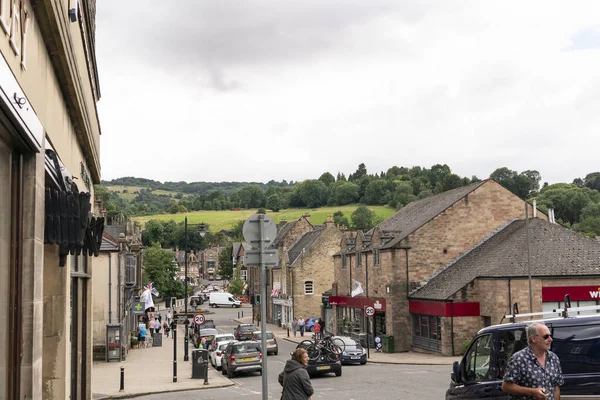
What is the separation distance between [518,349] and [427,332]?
28330 millimetres

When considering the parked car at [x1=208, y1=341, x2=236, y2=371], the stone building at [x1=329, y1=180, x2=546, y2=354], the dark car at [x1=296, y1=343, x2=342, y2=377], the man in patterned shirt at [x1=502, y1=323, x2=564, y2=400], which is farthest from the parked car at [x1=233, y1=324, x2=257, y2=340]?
the man in patterned shirt at [x1=502, y1=323, x2=564, y2=400]

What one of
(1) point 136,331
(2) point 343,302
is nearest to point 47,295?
Result: (2) point 343,302

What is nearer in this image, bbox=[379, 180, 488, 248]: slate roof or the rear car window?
the rear car window

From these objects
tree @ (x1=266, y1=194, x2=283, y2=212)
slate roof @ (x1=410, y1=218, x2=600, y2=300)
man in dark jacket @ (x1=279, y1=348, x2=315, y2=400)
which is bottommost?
man in dark jacket @ (x1=279, y1=348, x2=315, y2=400)

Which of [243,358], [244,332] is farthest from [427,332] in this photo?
[243,358]

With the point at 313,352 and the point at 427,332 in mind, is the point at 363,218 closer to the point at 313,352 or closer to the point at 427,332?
the point at 427,332

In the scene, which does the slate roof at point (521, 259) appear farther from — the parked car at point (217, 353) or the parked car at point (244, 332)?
the parked car at point (217, 353)

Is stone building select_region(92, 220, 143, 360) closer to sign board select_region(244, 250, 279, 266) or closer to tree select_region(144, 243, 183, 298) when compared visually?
sign board select_region(244, 250, 279, 266)

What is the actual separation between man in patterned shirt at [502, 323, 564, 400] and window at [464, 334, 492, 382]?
4.48 metres

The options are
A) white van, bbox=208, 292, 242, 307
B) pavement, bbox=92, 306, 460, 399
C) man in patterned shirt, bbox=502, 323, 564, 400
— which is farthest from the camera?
white van, bbox=208, 292, 242, 307

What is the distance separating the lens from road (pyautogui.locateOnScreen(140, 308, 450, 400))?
21.5 m

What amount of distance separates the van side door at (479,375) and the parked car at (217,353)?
22627mm

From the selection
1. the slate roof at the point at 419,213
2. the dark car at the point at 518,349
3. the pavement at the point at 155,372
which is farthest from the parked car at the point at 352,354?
the dark car at the point at 518,349

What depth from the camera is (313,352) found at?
1067 inches
